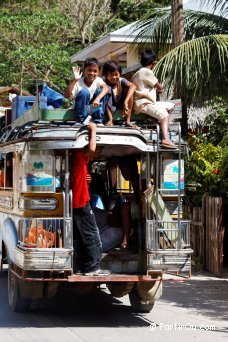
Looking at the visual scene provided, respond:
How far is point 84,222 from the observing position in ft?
→ 29.5

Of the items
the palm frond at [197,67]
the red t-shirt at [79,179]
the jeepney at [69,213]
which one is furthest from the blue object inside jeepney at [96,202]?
the palm frond at [197,67]

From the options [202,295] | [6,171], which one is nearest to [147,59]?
[6,171]

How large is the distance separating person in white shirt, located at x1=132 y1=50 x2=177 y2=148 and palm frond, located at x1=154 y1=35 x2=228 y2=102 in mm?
3570

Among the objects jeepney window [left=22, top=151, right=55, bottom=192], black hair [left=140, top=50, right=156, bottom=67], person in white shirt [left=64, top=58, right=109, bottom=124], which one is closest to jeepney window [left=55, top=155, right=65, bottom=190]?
jeepney window [left=22, top=151, right=55, bottom=192]

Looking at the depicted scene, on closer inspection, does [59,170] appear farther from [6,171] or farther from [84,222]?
[6,171]

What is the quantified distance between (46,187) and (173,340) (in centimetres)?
235

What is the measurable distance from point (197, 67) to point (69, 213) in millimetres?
5937

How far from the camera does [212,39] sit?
14008mm

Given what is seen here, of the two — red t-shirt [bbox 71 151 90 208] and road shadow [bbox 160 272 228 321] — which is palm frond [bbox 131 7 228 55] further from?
red t-shirt [bbox 71 151 90 208]

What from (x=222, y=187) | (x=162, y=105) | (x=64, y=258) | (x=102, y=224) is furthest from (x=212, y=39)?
A: (x=64, y=258)

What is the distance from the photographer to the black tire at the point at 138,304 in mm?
9680

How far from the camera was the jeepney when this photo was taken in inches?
340

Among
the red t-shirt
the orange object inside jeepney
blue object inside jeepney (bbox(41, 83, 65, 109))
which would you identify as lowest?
the orange object inside jeepney

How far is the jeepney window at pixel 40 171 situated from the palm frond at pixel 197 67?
5.12 metres
